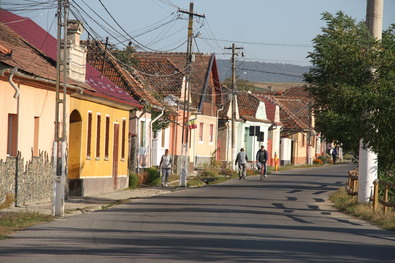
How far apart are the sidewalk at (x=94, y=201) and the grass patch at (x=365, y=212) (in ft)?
21.9

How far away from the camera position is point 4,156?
20688mm

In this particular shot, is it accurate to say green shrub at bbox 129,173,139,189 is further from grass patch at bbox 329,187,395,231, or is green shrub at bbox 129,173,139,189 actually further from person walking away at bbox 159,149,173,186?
grass patch at bbox 329,187,395,231

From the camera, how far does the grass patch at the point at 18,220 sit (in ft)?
50.5

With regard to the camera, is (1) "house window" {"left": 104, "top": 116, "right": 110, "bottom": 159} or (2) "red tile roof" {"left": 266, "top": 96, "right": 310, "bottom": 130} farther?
(2) "red tile roof" {"left": 266, "top": 96, "right": 310, "bottom": 130}

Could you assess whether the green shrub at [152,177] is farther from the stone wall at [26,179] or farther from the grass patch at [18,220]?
the grass patch at [18,220]

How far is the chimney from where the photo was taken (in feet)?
87.3

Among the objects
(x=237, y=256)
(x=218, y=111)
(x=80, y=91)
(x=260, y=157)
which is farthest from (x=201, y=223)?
(x=218, y=111)

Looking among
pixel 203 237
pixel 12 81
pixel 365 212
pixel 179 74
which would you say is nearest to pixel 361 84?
pixel 365 212

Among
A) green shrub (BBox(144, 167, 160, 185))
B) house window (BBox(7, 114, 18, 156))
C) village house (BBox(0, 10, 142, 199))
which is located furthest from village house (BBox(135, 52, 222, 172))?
house window (BBox(7, 114, 18, 156))

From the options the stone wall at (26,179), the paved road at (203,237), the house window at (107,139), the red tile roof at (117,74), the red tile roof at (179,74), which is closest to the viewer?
the paved road at (203,237)

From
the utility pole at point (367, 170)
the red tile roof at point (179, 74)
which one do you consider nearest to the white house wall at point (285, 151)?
the red tile roof at point (179, 74)

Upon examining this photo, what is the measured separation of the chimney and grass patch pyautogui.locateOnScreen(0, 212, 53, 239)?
878 cm

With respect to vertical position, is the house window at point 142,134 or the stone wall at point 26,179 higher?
the house window at point 142,134

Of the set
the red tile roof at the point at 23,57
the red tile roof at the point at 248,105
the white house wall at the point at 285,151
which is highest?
the red tile roof at the point at 248,105
